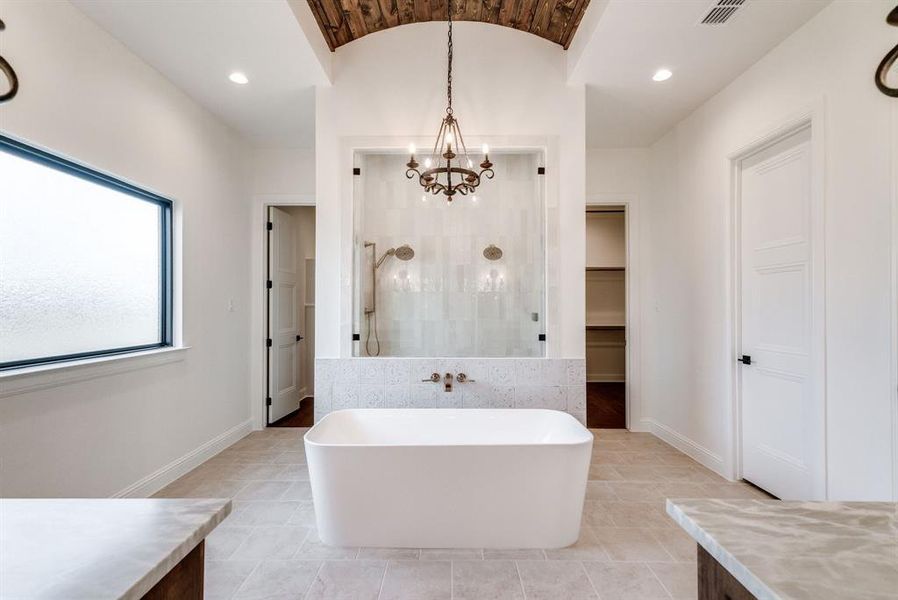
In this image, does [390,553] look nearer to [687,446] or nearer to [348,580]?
[348,580]

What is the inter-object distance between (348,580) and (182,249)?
2487 millimetres

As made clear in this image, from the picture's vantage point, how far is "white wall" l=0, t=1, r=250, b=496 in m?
1.88

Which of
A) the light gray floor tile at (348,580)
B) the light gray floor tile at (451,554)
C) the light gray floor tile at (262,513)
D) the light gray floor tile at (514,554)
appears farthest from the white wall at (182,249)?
the light gray floor tile at (514,554)

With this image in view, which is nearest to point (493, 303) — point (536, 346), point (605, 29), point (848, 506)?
point (536, 346)

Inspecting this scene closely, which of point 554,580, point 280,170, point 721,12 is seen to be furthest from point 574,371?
point 280,170

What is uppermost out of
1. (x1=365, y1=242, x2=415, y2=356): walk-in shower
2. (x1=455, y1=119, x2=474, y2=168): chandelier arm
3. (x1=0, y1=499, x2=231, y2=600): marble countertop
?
(x1=455, y1=119, x2=474, y2=168): chandelier arm

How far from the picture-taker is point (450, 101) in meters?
2.80

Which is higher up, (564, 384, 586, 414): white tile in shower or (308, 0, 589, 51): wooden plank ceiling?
(308, 0, 589, 51): wooden plank ceiling

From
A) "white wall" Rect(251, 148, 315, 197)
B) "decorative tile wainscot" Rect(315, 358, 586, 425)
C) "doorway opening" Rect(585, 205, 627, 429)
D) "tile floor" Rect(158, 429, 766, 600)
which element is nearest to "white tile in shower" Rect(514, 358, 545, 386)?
"decorative tile wainscot" Rect(315, 358, 586, 425)

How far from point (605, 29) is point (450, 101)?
3.41 feet

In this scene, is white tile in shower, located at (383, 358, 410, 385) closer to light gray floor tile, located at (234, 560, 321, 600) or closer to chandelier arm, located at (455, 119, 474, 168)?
light gray floor tile, located at (234, 560, 321, 600)

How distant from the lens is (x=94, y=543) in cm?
65

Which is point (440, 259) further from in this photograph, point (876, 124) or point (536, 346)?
point (876, 124)

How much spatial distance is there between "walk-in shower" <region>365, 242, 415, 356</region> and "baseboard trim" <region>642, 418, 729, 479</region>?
2628 mm
